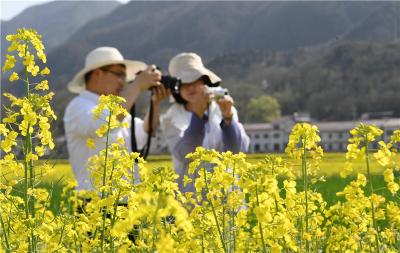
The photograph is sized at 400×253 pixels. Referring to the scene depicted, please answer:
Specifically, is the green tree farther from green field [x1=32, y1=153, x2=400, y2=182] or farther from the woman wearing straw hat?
the woman wearing straw hat

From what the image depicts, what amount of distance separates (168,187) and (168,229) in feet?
1.48

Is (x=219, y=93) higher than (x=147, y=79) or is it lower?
lower

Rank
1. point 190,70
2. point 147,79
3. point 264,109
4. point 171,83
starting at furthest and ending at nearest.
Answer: point 264,109 → point 190,70 → point 171,83 → point 147,79

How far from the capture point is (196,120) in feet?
15.1

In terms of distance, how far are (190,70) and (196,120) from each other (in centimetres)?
48

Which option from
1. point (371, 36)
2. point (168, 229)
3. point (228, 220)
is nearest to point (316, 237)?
point (228, 220)

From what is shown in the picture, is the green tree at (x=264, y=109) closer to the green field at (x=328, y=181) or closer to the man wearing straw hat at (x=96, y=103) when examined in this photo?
the green field at (x=328, y=181)

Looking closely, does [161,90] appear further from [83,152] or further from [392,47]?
[392,47]

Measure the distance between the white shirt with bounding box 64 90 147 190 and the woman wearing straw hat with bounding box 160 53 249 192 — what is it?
280 mm

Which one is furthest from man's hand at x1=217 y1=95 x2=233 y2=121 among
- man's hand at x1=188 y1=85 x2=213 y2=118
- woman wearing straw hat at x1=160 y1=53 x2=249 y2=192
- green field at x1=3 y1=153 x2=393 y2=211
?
green field at x1=3 y1=153 x2=393 y2=211

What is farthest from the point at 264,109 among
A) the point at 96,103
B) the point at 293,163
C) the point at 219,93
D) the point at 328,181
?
the point at 293,163

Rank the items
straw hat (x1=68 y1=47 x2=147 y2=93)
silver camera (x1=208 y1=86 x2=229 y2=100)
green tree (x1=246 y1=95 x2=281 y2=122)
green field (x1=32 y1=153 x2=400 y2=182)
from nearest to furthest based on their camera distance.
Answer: green field (x1=32 y1=153 x2=400 y2=182) → silver camera (x1=208 y1=86 x2=229 y2=100) → straw hat (x1=68 y1=47 x2=147 y2=93) → green tree (x1=246 y1=95 x2=281 y2=122)

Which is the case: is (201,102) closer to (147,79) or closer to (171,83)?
(171,83)

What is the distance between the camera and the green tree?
405ft
